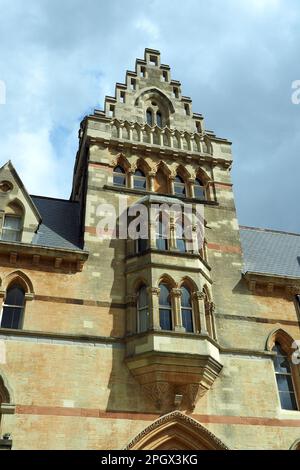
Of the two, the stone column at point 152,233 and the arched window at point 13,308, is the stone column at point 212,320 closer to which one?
the stone column at point 152,233

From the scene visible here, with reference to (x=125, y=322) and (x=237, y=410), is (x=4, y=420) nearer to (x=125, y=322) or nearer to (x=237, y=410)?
(x=125, y=322)

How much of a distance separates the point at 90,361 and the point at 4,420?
10.1 ft

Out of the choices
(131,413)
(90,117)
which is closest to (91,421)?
(131,413)

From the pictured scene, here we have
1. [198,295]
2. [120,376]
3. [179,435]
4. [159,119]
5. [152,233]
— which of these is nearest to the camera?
[179,435]

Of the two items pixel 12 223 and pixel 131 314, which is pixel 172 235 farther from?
pixel 12 223

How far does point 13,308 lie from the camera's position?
16531mm

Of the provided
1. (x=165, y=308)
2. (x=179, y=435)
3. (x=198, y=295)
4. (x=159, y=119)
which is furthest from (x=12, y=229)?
(x=159, y=119)

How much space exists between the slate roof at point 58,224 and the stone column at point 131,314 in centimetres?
297

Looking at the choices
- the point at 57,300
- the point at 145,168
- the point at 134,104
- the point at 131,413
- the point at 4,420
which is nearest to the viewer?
the point at 4,420

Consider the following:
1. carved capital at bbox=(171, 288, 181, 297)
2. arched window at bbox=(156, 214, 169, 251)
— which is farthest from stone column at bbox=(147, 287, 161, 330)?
arched window at bbox=(156, 214, 169, 251)

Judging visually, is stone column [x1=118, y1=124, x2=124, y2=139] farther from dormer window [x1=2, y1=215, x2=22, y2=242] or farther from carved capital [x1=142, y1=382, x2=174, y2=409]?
carved capital [x1=142, y1=382, x2=174, y2=409]

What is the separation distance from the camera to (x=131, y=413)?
1512 cm

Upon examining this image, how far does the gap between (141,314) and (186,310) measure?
1546mm

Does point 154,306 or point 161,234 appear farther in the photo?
point 161,234
